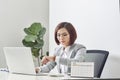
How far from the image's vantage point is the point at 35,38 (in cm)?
433

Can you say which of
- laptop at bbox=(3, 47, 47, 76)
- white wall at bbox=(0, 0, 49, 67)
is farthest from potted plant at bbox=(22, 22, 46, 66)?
laptop at bbox=(3, 47, 47, 76)

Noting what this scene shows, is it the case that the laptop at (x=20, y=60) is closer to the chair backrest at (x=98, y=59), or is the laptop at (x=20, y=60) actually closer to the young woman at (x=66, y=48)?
the young woman at (x=66, y=48)

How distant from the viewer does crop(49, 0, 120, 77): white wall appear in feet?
9.81

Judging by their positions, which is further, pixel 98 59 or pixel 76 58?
pixel 98 59

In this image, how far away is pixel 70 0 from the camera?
4000 mm

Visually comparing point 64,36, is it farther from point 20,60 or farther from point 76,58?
point 20,60

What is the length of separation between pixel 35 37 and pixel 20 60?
87.5 inches

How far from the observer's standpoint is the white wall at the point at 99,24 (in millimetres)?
2990

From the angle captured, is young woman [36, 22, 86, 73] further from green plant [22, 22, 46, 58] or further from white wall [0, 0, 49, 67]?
white wall [0, 0, 49, 67]

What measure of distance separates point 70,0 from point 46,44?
1.20m

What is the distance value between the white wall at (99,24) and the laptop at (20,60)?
1.23m

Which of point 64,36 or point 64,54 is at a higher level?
point 64,36

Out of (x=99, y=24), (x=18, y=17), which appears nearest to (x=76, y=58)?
(x=99, y=24)

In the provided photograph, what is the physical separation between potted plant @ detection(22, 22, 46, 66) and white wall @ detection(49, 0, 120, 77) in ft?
1.78
